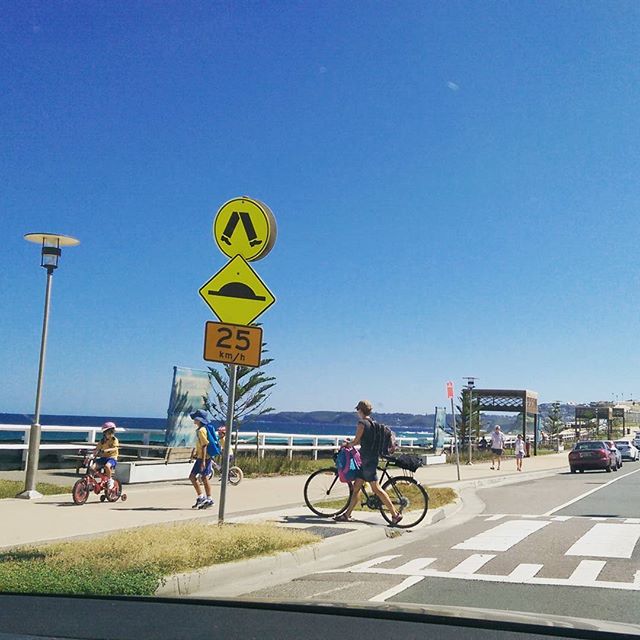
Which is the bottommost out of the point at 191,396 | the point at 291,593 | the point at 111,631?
the point at 291,593

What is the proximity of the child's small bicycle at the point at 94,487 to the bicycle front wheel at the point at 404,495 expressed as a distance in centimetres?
507

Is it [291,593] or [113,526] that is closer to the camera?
[291,593]

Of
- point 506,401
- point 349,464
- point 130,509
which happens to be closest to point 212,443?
point 130,509

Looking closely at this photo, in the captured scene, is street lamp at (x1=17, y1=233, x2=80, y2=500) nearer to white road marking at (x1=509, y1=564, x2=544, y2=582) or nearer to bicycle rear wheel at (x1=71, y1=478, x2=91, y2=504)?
bicycle rear wheel at (x1=71, y1=478, x2=91, y2=504)

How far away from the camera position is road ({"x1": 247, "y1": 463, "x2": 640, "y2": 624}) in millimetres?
6664

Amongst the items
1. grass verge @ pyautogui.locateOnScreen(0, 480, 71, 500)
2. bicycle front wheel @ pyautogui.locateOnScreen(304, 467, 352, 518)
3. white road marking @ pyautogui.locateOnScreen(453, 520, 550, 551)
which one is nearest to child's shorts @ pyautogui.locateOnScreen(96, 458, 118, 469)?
grass verge @ pyautogui.locateOnScreen(0, 480, 71, 500)

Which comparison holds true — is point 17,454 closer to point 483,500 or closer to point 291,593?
point 483,500

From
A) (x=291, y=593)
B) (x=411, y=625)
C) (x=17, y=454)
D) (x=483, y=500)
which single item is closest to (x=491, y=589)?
(x=291, y=593)

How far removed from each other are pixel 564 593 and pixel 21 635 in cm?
517

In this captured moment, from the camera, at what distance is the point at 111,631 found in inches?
140

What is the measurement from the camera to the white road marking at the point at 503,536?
33.2 feet

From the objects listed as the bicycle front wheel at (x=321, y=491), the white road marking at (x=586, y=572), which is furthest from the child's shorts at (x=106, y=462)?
the white road marking at (x=586, y=572)

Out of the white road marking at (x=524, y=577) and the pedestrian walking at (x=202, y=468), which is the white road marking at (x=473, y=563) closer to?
the white road marking at (x=524, y=577)

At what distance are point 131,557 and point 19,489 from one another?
28.1ft
